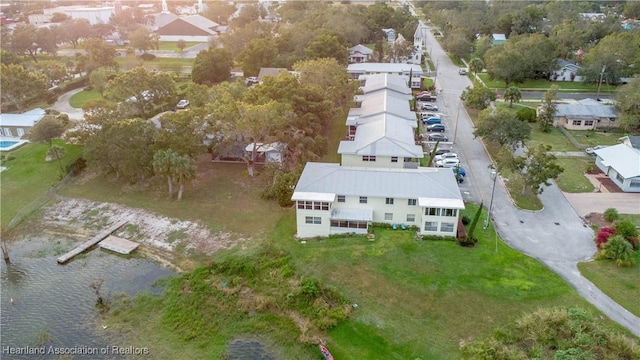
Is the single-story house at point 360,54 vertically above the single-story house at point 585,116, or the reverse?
the single-story house at point 360,54

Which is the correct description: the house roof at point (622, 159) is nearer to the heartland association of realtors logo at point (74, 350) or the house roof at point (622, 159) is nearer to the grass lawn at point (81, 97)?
the heartland association of realtors logo at point (74, 350)

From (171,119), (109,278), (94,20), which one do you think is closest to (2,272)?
(109,278)

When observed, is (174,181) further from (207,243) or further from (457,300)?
(457,300)

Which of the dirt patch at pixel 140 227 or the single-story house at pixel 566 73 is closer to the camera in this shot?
the dirt patch at pixel 140 227

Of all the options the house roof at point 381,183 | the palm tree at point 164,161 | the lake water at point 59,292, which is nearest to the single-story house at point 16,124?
the lake water at point 59,292

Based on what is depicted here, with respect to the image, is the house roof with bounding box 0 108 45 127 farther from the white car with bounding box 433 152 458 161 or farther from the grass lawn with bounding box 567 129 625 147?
the grass lawn with bounding box 567 129 625 147

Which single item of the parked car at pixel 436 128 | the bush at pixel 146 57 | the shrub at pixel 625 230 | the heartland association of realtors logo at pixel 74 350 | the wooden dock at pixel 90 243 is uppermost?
the bush at pixel 146 57
